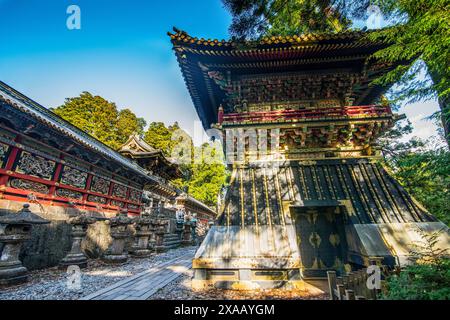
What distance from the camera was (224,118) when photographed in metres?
7.86

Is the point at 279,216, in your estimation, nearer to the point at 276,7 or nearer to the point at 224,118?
the point at 224,118

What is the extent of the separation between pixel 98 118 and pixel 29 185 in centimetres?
2567

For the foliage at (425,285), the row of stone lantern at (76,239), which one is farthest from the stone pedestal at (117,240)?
the foliage at (425,285)

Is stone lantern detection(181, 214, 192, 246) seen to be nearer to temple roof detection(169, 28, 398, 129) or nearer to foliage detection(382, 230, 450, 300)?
temple roof detection(169, 28, 398, 129)

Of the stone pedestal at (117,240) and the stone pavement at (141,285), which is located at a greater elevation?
the stone pedestal at (117,240)

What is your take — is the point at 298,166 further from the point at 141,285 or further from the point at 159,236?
the point at 159,236

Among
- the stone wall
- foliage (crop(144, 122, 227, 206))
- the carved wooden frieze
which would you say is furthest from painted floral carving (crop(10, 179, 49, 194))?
foliage (crop(144, 122, 227, 206))

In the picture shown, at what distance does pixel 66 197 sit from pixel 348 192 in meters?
11.0

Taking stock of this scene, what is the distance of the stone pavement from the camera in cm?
437

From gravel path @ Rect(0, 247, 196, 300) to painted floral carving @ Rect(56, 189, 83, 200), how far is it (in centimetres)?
276

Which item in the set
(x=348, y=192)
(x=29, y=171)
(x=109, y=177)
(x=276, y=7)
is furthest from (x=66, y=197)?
(x=348, y=192)

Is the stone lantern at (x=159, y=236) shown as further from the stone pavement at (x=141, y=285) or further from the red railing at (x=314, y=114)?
the red railing at (x=314, y=114)

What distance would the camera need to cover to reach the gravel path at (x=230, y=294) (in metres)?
4.40

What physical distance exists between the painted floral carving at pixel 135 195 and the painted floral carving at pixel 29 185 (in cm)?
665
